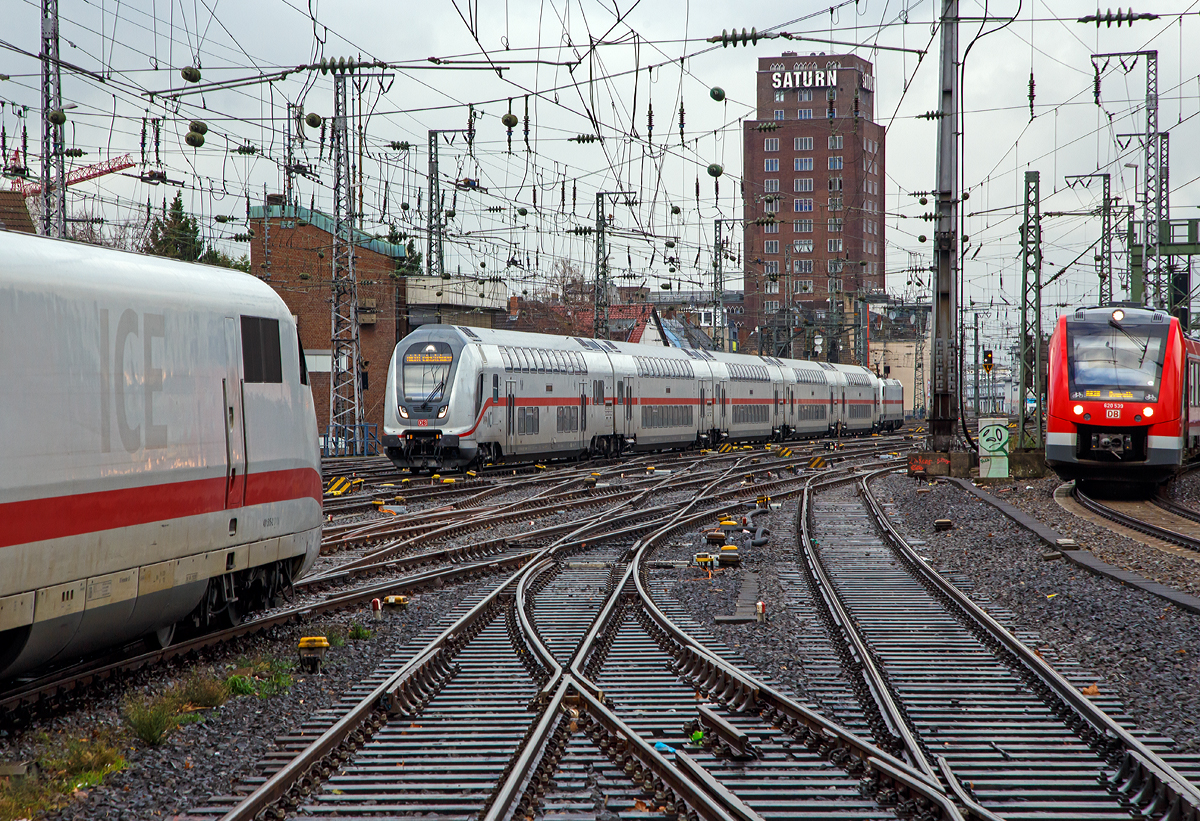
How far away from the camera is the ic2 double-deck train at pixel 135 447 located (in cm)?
652

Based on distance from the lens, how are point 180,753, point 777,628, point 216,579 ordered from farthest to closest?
point 777,628 < point 216,579 < point 180,753

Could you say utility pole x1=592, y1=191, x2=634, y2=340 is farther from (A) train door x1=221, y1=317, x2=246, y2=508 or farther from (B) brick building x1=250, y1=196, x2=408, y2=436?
(A) train door x1=221, y1=317, x2=246, y2=508

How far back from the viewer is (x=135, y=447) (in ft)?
24.7

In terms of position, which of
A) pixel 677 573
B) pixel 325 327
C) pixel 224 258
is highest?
pixel 224 258

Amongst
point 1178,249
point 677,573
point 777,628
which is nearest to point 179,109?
point 677,573

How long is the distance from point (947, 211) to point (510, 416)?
11.8 meters

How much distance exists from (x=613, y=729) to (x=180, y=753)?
2456 mm

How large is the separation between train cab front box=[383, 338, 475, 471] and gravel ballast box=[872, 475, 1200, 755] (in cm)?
1157

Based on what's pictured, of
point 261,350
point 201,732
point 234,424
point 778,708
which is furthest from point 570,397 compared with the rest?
point 201,732

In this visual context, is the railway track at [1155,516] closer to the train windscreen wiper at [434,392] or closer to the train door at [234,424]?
the train door at [234,424]

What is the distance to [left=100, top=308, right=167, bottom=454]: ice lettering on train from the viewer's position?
7273 millimetres

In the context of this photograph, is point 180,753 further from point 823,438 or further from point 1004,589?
point 823,438

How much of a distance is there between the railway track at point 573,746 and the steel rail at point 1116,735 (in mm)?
1081

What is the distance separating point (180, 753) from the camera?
21.4 feet
